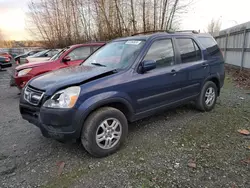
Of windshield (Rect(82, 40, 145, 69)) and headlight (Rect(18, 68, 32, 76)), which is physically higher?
windshield (Rect(82, 40, 145, 69))

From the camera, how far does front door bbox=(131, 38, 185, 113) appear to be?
3346 millimetres

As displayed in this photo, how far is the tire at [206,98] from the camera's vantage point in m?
4.57

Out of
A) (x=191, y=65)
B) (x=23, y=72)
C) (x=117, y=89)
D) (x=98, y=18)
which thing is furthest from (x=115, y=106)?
(x=98, y=18)

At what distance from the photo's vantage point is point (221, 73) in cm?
499

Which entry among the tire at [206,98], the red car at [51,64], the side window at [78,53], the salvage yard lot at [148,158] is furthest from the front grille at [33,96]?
the side window at [78,53]

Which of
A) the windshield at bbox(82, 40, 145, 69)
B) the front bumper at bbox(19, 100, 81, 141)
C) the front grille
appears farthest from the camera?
the windshield at bbox(82, 40, 145, 69)

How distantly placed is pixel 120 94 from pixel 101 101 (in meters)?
0.35

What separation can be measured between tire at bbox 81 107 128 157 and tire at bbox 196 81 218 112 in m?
2.21

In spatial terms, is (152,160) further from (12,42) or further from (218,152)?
(12,42)

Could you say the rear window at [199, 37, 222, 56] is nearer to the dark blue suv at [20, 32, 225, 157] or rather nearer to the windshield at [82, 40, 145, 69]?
the dark blue suv at [20, 32, 225, 157]

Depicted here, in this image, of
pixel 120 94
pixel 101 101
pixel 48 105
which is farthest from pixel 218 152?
pixel 48 105

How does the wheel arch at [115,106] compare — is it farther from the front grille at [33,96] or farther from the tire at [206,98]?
the tire at [206,98]

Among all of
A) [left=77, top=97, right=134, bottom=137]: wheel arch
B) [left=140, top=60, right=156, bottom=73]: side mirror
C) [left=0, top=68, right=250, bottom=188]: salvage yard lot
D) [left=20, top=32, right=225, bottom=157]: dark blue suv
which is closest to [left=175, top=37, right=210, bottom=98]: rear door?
[left=20, top=32, right=225, bottom=157]: dark blue suv

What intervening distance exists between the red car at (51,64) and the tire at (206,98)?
3.48m
